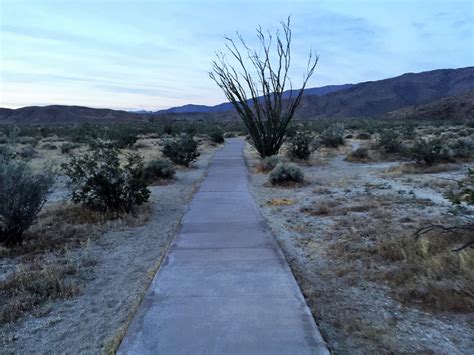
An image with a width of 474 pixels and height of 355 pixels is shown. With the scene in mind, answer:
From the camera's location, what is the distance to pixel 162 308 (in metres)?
4.44

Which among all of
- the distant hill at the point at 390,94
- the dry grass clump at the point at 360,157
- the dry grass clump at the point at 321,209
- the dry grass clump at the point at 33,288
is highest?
the distant hill at the point at 390,94

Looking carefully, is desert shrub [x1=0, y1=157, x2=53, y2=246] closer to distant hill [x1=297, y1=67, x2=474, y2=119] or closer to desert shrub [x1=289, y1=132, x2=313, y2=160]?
desert shrub [x1=289, y1=132, x2=313, y2=160]

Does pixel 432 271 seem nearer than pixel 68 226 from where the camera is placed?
Yes

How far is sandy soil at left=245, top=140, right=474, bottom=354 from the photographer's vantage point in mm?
4180

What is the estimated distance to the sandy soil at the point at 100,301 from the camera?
167 inches


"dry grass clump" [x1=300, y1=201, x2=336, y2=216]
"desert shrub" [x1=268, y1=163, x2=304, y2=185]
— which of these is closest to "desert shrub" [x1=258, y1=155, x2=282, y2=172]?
"desert shrub" [x1=268, y1=163, x2=304, y2=185]

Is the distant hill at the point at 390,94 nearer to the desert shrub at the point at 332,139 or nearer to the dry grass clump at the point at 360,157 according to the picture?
the desert shrub at the point at 332,139

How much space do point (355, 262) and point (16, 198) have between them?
17.7 ft

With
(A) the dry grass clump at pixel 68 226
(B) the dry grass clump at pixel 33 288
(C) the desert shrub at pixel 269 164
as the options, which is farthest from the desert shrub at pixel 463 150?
(B) the dry grass clump at pixel 33 288

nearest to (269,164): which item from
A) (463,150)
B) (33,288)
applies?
(463,150)

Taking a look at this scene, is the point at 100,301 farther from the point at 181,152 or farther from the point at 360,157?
the point at 360,157

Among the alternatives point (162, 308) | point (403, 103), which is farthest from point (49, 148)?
point (403, 103)

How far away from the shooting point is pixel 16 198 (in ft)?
25.1

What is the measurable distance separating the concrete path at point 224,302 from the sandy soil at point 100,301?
0.29m
